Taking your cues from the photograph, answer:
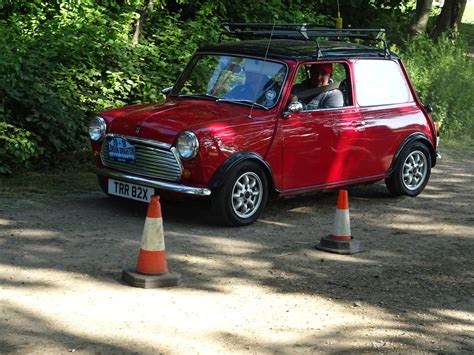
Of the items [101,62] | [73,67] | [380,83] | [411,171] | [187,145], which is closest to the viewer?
[187,145]

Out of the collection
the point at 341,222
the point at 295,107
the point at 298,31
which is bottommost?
the point at 341,222

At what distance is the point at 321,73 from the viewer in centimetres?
1086

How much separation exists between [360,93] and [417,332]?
15.6ft

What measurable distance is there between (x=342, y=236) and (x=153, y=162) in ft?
6.64

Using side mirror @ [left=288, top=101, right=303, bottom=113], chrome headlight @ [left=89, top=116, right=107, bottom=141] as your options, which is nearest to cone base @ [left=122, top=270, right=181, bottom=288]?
chrome headlight @ [left=89, top=116, right=107, bottom=141]

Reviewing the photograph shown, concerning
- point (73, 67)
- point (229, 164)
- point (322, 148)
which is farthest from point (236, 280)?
point (73, 67)

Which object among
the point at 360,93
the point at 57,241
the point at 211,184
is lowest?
the point at 57,241

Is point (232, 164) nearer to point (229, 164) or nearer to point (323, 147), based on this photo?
point (229, 164)

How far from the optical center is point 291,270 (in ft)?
27.5

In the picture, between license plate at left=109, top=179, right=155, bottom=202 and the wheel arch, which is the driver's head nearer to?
the wheel arch

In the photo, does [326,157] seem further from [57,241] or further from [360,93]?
→ [57,241]

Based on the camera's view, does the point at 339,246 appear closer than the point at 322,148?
Yes

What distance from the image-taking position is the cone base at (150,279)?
7.57 metres

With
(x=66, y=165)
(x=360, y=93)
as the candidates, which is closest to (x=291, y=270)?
(x=360, y=93)
